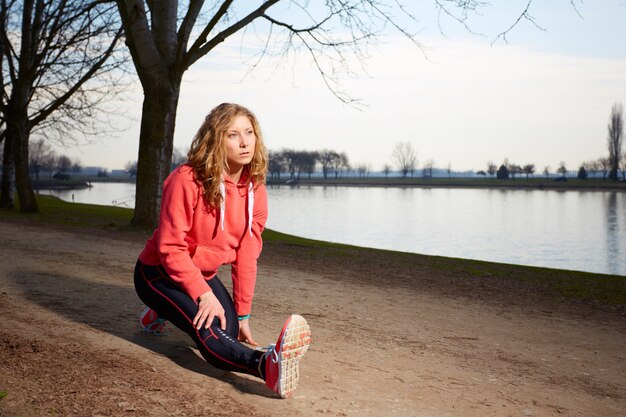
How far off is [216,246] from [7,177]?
68.1ft

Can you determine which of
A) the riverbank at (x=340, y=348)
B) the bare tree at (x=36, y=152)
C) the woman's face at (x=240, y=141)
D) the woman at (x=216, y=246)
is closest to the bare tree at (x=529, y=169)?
the bare tree at (x=36, y=152)

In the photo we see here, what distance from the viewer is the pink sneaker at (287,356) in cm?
356

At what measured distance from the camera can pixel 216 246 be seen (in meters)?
4.27

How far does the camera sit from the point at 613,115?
3765 inches

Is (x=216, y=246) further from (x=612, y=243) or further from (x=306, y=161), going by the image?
(x=306, y=161)

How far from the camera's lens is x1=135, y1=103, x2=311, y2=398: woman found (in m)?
3.89

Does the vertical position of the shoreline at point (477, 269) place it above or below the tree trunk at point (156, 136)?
below

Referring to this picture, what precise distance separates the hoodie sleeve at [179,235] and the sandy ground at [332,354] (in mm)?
594

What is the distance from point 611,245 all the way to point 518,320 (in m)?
20.8

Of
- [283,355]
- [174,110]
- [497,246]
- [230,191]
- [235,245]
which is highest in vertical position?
[174,110]

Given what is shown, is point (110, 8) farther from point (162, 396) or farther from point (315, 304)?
point (162, 396)

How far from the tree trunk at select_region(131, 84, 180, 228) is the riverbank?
4.13 meters

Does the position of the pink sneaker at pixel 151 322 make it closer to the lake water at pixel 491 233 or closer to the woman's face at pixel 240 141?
the woman's face at pixel 240 141

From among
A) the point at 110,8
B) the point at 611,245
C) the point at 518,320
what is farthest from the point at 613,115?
the point at 518,320
